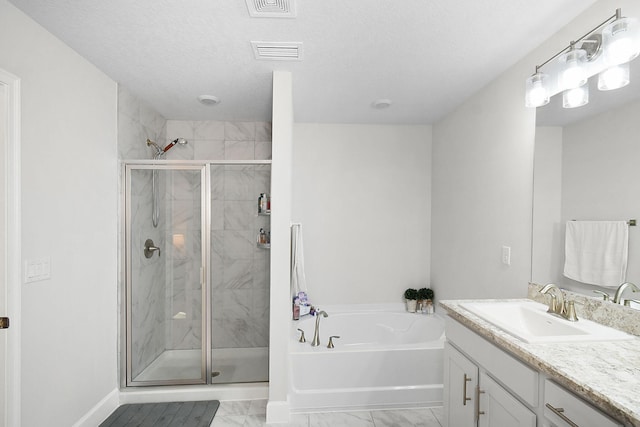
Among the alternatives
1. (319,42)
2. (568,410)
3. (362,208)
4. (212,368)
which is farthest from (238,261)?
(568,410)

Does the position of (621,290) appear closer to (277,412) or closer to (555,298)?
(555,298)

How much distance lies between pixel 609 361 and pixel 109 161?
9.67 ft

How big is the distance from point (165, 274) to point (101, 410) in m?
0.98

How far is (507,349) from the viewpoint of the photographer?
1.33 m

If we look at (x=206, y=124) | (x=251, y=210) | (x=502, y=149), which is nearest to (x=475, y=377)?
(x=502, y=149)

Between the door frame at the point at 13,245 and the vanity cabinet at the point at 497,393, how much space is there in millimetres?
2173

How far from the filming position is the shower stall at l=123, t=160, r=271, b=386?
2.60m

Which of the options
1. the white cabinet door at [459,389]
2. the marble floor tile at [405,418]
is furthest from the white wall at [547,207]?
the marble floor tile at [405,418]

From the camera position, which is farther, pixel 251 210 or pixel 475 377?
pixel 251 210

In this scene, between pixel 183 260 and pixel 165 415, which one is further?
pixel 183 260

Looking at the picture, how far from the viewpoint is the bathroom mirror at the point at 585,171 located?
140 cm

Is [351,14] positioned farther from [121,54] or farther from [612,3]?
[121,54]

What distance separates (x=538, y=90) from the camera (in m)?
1.82

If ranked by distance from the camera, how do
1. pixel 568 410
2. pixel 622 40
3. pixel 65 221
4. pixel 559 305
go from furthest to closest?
1. pixel 65 221
2. pixel 559 305
3. pixel 622 40
4. pixel 568 410
